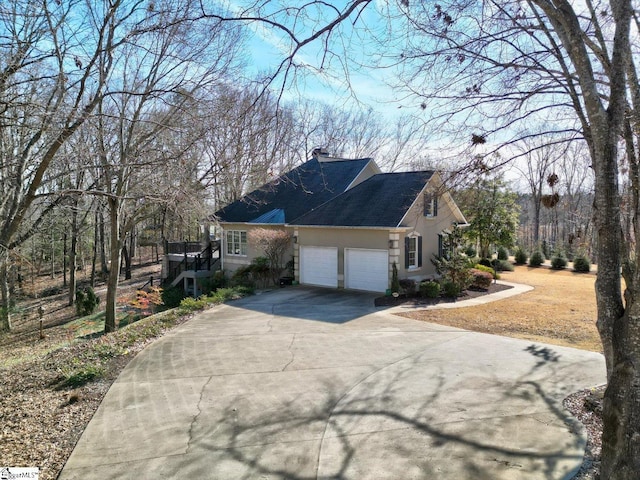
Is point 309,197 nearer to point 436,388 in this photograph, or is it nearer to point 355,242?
point 355,242

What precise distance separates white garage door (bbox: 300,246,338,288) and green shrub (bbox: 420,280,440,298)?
3.76m

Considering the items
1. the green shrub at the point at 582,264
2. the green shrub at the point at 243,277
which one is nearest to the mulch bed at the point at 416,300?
the green shrub at the point at 243,277

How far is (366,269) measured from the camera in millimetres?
17844

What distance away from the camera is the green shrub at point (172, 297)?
2192cm

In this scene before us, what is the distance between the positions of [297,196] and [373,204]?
19.8ft

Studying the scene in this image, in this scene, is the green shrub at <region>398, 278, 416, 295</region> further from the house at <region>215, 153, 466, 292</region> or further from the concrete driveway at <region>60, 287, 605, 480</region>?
the concrete driveway at <region>60, 287, 605, 480</region>

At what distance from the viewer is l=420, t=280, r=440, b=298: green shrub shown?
54.1ft

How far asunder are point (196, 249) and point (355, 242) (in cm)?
1410

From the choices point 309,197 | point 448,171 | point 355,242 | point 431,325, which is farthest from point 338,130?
point 448,171

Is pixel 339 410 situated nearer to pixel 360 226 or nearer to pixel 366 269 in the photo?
→ pixel 360 226

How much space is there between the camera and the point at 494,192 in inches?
941

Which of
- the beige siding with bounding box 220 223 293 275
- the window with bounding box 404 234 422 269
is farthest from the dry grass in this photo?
the beige siding with bounding box 220 223 293 275

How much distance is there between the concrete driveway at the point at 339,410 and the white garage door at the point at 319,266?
8006 millimetres

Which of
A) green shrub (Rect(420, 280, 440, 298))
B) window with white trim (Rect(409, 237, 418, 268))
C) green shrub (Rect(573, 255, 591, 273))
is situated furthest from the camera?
green shrub (Rect(573, 255, 591, 273))
